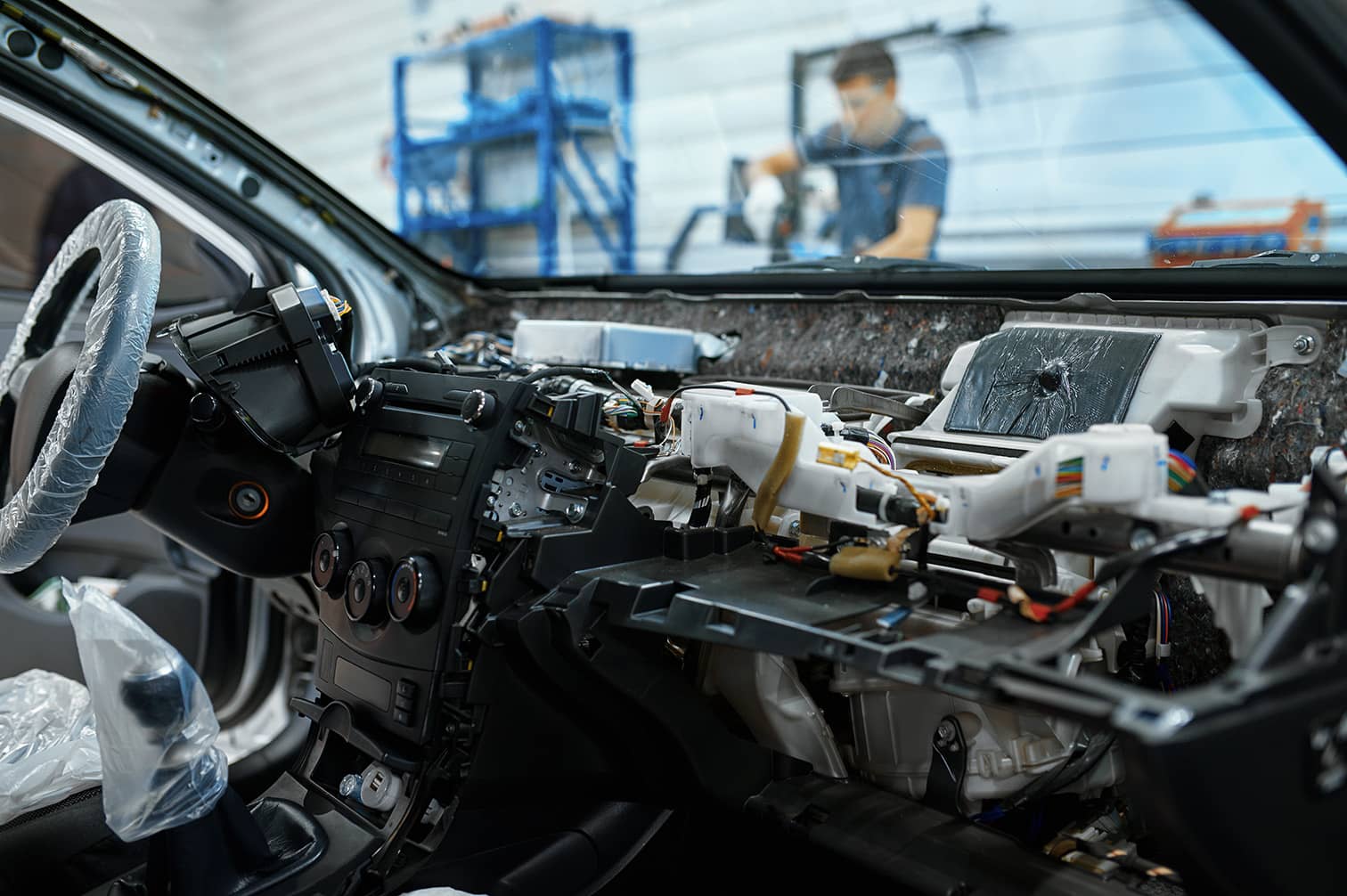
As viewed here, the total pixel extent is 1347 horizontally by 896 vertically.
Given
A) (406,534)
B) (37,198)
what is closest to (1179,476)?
(406,534)

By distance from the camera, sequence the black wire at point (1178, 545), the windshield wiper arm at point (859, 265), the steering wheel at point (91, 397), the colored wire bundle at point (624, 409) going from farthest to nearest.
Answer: the windshield wiper arm at point (859, 265) → the colored wire bundle at point (624, 409) → the steering wheel at point (91, 397) → the black wire at point (1178, 545)

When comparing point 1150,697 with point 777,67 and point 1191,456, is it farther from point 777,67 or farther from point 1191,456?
point 777,67

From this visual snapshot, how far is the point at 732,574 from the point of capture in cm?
166

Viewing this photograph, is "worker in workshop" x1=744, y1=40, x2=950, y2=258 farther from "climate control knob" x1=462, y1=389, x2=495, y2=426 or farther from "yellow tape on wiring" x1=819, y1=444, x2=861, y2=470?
"climate control knob" x1=462, y1=389, x2=495, y2=426

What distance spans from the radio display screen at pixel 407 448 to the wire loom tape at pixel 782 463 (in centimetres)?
57

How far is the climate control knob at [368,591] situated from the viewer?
5.80 feet

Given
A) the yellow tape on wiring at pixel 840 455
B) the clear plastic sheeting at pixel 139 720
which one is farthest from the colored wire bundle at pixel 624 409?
the clear plastic sheeting at pixel 139 720

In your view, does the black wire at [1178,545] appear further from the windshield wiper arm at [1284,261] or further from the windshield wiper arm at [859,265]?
the windshield wiper arm at [859,265]

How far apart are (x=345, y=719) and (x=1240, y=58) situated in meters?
1.91

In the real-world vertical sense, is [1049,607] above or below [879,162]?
below

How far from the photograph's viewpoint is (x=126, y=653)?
1.59m

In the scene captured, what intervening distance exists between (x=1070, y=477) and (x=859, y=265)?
1.44m

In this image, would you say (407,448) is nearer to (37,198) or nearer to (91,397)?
(91,397)

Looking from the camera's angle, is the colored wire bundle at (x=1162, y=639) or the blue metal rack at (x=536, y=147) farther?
the blue metal rack at (x=536, y=147)
